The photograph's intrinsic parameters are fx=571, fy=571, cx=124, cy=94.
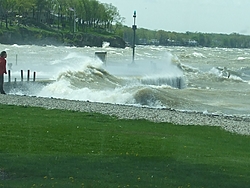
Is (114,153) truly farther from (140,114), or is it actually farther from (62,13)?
(62,13)

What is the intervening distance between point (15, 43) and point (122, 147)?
128 metres

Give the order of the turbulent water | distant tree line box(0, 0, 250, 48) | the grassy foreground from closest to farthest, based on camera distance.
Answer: the grassy foreground, the turbulent water, distant tree line box(0, 0, 250, 48)

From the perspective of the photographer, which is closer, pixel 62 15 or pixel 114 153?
pixel 114 153

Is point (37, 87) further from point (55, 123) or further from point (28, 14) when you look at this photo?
point (28, 14)

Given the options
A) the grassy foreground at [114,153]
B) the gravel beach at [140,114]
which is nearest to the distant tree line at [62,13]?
the gravel beach at [140,114]

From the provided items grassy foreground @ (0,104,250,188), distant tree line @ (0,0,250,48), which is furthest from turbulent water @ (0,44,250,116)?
distant tree line @ (0,0,250,48)

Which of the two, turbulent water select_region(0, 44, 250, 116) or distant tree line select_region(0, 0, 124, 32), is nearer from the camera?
turbulent water select_region(0, 44, 250, 116)

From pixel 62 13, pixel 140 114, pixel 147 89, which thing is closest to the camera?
pixel 140 114

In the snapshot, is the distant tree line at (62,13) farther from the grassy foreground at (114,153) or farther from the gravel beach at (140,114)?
the grassy foreground at (114,153)

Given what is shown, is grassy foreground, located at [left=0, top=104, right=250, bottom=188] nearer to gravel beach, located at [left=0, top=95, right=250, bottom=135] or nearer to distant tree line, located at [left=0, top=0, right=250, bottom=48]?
gravel beach, located at [left=0, top=95, right=250, bottom=135]

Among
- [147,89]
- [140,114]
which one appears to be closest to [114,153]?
[140,114]

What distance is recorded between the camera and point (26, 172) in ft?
30.9

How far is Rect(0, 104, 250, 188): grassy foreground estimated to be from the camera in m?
9.27

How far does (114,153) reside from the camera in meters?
11.7
